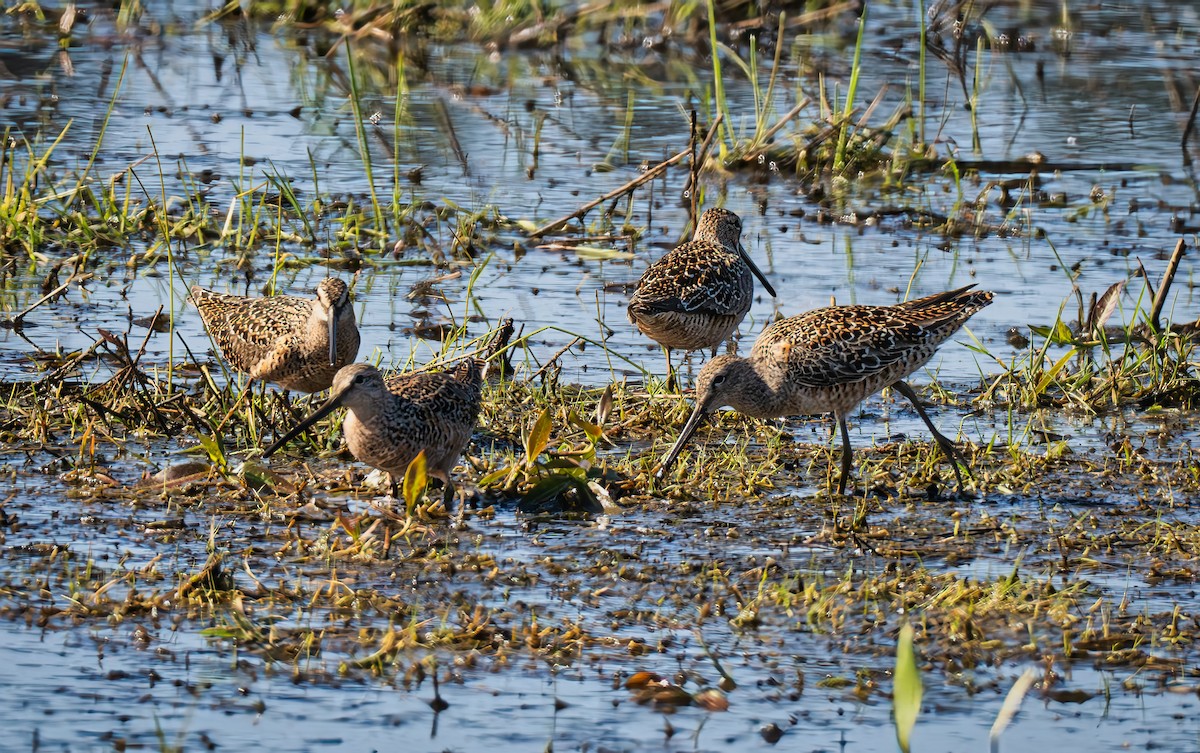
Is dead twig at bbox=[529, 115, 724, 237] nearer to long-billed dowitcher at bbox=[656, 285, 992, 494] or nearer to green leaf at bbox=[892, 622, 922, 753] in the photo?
long-billed dowitcher at bbox=[656, 285, 992, 494]

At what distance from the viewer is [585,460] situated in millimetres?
6668

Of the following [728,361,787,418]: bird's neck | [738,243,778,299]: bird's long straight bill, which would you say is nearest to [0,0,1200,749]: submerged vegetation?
[728,361,787,418]: bird's neck

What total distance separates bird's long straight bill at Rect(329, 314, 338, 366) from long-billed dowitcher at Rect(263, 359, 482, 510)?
562mm

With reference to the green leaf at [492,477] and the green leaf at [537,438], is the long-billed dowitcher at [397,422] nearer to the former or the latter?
the green leaf at [492,477]

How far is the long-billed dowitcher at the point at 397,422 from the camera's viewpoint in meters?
6.47

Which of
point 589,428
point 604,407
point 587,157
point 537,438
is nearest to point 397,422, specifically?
point 537,438

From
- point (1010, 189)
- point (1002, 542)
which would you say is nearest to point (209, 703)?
point (1002, 542)

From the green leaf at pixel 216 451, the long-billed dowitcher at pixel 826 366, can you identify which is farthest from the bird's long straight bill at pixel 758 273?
the green leaf at pixel 216 451

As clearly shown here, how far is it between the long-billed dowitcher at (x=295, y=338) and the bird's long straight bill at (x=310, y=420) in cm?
55

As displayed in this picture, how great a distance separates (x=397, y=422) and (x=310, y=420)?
1.34 ft

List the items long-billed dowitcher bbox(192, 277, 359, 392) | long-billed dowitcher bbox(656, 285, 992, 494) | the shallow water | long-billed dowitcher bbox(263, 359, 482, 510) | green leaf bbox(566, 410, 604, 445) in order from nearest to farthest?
long-billed dowitcher bbox(263, 359, 482, 510), green leaf bbox(566, 410, 604, 445), long-billed dowitcher bbox(656, 285, 992, 494), long-billed dowitcher bbox(192, 277, 359, 392), the shallow water

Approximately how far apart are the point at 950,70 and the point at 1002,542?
27.9 feet

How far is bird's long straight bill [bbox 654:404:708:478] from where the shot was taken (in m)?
6.93

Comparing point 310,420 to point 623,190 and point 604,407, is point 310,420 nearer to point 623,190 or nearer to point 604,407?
point 604,407
